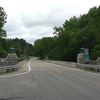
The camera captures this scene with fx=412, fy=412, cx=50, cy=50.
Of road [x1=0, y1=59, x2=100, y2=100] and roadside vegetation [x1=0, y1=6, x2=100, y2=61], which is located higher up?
roadside vegetation [x1=0, y1=6, x2=100, y2=61]

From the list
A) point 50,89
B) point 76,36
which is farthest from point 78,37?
point 50,89

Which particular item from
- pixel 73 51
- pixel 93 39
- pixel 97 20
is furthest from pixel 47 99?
pixel 73 51

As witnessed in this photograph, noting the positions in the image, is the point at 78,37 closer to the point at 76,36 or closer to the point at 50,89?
the point at 76,36

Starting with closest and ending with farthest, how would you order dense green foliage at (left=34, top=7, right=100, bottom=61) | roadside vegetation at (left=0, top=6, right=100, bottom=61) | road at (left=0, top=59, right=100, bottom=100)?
road at (left=0, top=59, right=100, bottom=100)
roadside vegetation at (left=0, top=6, right=100, bottom=61)
dense green foliage at (left=34, top=7, right=100, bottom=61)

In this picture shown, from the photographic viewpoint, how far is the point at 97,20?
10325cm

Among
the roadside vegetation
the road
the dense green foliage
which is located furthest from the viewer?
the dense green foliage

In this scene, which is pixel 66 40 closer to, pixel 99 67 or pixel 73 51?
pixel 73 51

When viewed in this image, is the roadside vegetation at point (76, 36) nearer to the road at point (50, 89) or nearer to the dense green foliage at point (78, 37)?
the dense green foliage at point (78, 37)

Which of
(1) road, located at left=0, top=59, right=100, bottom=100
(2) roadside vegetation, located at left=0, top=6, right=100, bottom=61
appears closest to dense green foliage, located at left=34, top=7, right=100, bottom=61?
(2) roadside vegetation, located at left=0, top=6, right=100, bottom=61

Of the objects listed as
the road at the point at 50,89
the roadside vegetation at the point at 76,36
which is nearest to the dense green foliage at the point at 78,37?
the roadside vegetation at the point at 76,36

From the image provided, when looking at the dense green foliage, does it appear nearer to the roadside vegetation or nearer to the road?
the roadside vegetation

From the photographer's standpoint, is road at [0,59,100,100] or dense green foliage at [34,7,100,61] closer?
road at [0,59,100,100]

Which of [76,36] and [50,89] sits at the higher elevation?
[76,36]

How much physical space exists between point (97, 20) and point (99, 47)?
28.2ft
